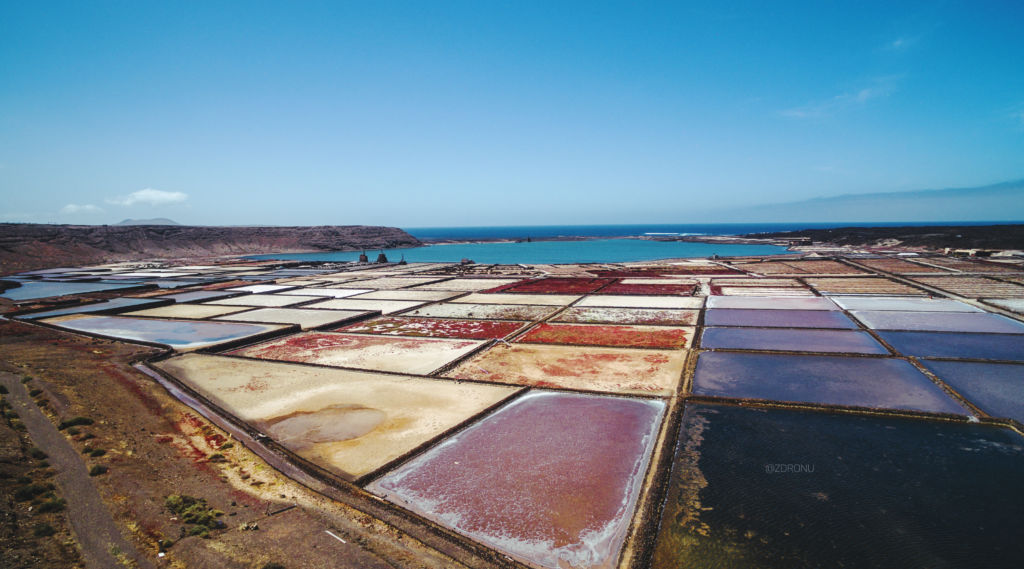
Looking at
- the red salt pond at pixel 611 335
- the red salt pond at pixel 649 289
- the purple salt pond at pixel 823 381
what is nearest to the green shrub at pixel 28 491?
the purple salt pond at pixel 823 381

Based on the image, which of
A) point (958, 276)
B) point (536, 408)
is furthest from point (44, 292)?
point (958, 276)

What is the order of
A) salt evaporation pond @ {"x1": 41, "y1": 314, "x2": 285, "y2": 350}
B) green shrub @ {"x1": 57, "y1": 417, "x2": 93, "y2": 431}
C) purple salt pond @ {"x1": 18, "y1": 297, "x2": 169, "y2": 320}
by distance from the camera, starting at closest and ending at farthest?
green shrub @ {"x1": 57, "y1": 417, "x2": 93, "y2": 431} → salt evaporation pond @ {"x1": 41, "y1": 314, "x2": 285, "y2": 350} → purple salt pond @ {"x1": 18, "y1": 297, "x2": 169, "y2": 320}

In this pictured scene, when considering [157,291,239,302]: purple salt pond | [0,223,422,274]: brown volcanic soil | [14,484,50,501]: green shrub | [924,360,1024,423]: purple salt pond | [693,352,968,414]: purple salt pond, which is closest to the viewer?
[14,484,50,501]: green shrub

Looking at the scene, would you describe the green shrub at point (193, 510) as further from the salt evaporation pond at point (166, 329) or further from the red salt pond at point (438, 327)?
the salt evaporation pond at point (166, 329)

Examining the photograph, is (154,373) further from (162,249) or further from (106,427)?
(162,249)

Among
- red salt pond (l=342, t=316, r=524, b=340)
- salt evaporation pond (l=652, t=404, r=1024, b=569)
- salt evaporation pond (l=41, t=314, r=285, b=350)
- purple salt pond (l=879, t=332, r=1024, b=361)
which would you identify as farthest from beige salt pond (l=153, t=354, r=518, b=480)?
purple salt pond (l=879, t=332, r=1024, b=361)

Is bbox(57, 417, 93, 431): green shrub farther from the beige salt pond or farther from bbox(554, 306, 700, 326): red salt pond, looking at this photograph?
bbox(554, 306, 700, 326): red salt pond

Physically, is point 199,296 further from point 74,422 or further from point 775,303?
point 775,303
